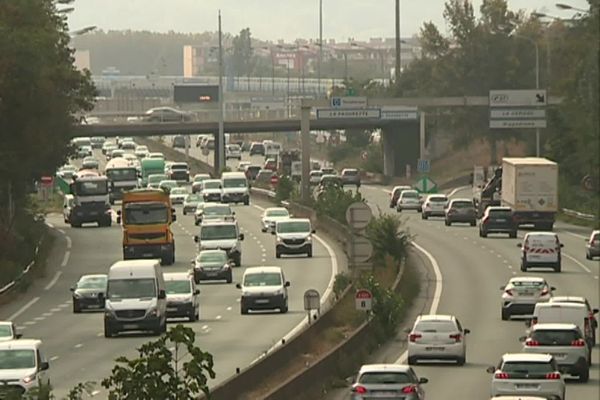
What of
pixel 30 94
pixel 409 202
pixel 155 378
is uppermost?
pixel 30 94

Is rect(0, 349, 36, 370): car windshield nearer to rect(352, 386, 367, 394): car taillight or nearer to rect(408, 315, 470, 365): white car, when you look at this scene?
rect(352, 386, 367, 394): car taillight

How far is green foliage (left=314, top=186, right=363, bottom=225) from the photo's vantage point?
92750mm

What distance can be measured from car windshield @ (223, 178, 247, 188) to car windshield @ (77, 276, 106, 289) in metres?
55.7

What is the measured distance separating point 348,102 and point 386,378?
7770 centimetres

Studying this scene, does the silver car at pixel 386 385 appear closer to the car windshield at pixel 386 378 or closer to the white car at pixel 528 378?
the car windshield at pixel 386 378

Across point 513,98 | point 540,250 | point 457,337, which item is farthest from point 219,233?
point 513,98

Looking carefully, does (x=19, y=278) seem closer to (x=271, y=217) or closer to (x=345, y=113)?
(x=271, y=217)

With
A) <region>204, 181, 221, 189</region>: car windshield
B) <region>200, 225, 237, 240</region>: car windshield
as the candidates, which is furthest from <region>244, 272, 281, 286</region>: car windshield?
<region>204, 181, 221, 189</region>: car windshield

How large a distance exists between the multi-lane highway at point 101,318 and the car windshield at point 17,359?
5.97 feet

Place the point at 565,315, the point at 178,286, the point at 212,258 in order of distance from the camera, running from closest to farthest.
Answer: the point at 565,315 → the point at 178,286 → the point at 212,258

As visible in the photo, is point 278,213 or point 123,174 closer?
point 278,213

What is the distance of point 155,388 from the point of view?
878 inches

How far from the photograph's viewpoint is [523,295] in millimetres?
57500

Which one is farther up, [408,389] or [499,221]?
[408,389]
